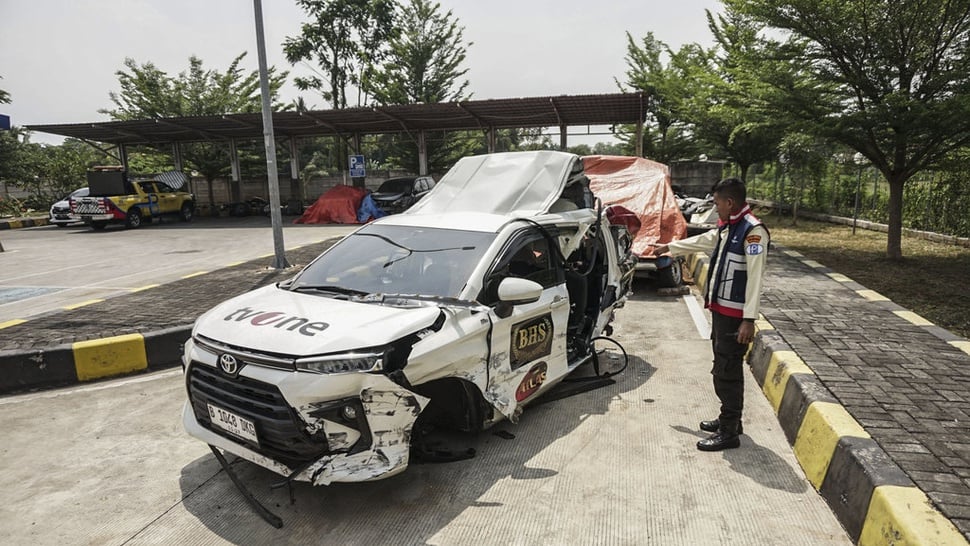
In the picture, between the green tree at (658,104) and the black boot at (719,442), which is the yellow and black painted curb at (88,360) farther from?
the green tree at (658,104)

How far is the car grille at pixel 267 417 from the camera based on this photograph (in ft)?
9.08

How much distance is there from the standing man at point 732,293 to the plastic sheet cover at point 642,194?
4815mm

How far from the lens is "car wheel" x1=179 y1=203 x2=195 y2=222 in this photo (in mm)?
22656

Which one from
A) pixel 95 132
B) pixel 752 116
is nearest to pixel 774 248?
pixel 752 116

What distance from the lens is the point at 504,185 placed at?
5.31m

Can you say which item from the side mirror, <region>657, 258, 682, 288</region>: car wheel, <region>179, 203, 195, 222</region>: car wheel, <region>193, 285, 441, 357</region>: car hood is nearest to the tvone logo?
<region>193, 285, 441, 357</region>: car hood

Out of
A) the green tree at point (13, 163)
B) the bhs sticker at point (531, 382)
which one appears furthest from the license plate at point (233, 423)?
the green tree at point (13, 163)

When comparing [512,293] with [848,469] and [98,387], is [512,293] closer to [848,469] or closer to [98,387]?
[848,469]

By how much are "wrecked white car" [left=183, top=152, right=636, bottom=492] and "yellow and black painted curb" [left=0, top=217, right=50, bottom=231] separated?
24416 millimetres

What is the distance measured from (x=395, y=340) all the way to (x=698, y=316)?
17.9ft

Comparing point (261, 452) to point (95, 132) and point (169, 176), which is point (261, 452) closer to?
point (169, 176)

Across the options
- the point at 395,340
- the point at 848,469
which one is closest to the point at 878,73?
the point at 848,469

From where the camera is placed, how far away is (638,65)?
26969 mm

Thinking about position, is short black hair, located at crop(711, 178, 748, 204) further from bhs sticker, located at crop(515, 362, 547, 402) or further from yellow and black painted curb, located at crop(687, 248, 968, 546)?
bhs sticker, located at crop(515, 362, 547, 402)
